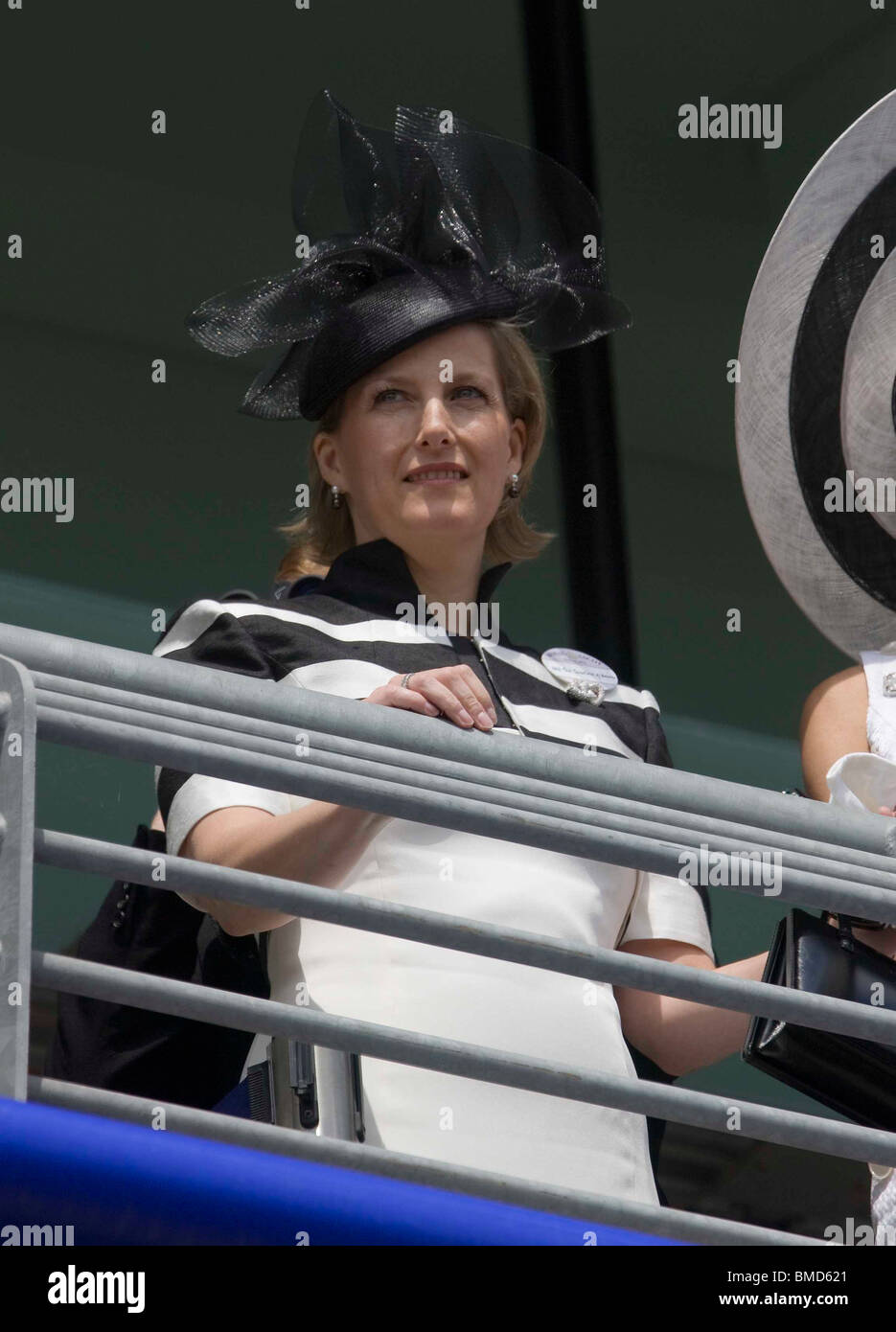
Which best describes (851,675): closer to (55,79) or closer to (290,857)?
(290,857)

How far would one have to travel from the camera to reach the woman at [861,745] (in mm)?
2215

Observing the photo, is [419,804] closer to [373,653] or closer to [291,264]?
[373,653]

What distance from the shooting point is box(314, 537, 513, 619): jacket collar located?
2.37 metres

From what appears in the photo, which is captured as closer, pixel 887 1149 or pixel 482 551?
pixel 887 1149

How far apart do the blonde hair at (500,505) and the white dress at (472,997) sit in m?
0.52

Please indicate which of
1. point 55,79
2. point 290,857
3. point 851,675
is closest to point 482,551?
point 851,675

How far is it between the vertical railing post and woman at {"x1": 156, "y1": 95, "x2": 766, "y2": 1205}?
0.40 m

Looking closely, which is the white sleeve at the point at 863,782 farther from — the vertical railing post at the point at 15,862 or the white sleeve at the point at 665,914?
the vertical railing post at the point at 15,862

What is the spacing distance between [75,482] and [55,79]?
2.20 ft

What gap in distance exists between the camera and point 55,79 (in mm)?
3768

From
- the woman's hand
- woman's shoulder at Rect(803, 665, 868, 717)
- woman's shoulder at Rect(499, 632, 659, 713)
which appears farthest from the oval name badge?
the woman's hand

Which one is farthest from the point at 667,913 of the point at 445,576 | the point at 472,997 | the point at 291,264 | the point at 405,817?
the point at 291,264

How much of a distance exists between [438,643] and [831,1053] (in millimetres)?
662

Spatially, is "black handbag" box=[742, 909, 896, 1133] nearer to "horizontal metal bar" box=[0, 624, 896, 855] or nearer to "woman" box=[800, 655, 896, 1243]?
"horizontal metal bar" box=[0, 624, 896, 855]
